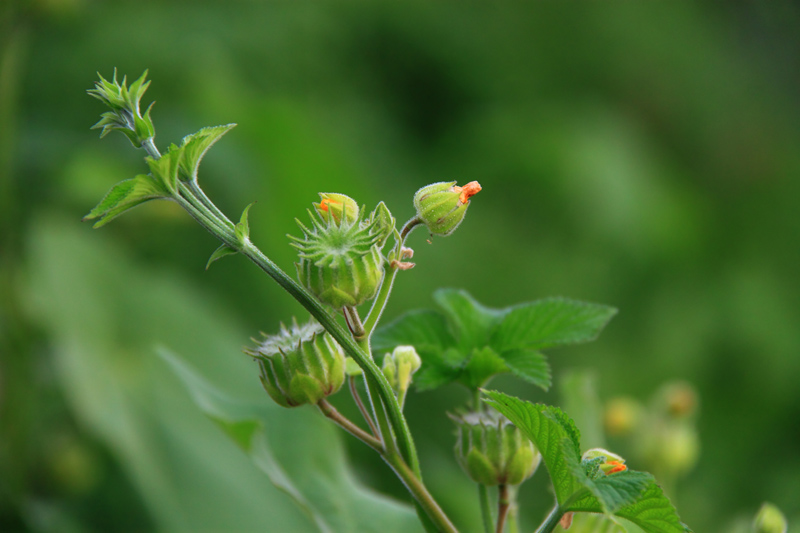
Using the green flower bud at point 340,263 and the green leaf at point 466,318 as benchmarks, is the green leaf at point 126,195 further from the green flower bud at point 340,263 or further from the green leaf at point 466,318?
the green leaf at point 466,318

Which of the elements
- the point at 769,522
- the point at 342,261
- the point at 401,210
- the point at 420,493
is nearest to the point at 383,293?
the point at 342,261

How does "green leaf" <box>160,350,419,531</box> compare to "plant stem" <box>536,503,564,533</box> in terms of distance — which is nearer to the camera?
"plant stem" <box>536,503,564,533</box>

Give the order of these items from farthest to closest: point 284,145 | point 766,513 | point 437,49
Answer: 1. point 437,49
2. point 284,145
3. point 766,513

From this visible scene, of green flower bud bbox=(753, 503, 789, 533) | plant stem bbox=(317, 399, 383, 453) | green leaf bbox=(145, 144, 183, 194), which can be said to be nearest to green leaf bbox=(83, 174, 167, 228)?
green leaf bbox=(145, 144, 183, 194)

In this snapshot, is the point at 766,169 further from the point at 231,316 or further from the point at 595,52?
the point at 231,316

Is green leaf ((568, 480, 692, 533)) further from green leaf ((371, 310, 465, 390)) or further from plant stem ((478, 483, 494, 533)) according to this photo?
green leaf ((371, 310, 465, 390))

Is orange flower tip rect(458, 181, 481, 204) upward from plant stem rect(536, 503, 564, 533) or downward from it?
upward

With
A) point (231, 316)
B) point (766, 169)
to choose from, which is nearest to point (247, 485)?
point (231, 316)
